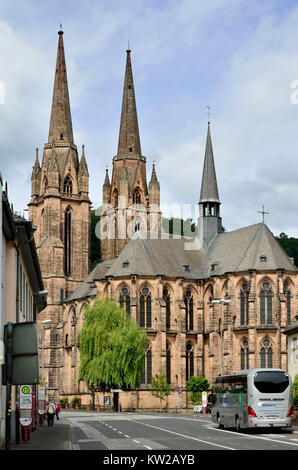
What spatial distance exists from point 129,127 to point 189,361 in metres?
37.8

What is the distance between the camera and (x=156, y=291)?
9194 cm

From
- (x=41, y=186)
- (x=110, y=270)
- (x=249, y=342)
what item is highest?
(x=41, y=186)

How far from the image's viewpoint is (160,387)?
3420 inches

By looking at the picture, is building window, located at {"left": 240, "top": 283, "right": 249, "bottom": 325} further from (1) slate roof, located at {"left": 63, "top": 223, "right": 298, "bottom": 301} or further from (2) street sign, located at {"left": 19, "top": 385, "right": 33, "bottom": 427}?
(2) street sign, located at {"left": 19, "top": 385, "right": 33, "bottom": 427}

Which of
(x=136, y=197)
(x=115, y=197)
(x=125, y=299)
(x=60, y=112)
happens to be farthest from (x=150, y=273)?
(x=60, y=112)

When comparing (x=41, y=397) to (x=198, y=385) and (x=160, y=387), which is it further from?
(x=198, y=385)

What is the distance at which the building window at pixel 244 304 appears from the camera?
289 ft

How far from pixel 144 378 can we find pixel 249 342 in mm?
11594

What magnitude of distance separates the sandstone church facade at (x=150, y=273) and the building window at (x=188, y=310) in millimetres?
129

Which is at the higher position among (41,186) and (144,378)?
(41,186)

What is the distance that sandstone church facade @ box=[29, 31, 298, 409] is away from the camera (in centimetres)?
8769

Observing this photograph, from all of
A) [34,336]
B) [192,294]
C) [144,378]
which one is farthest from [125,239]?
[34,336]
